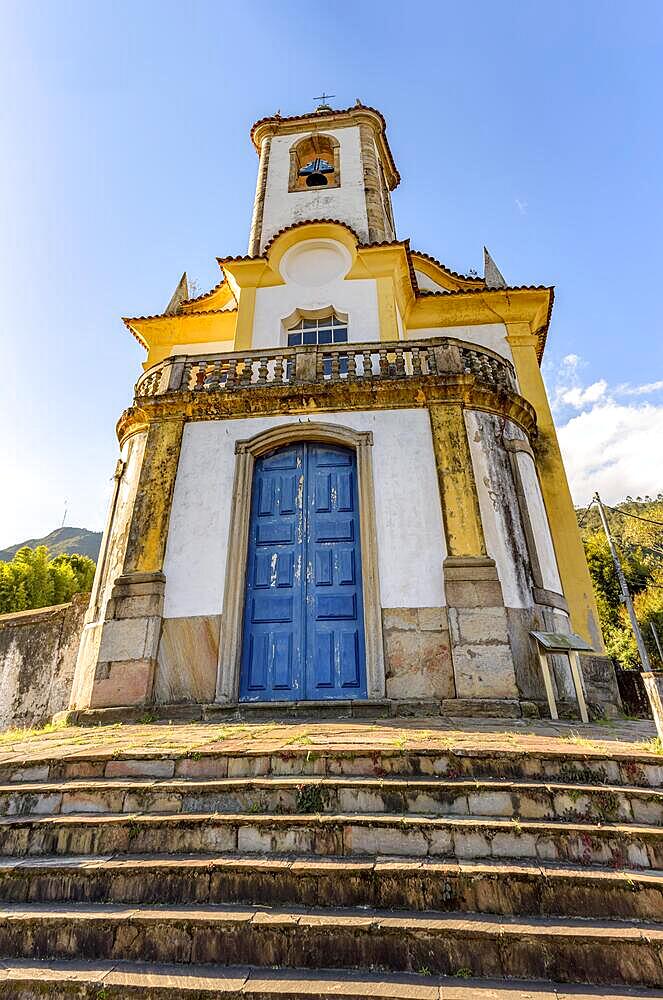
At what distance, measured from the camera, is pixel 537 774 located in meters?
3.39

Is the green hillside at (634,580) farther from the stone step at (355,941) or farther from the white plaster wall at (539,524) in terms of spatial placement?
the stone step at (355,941)

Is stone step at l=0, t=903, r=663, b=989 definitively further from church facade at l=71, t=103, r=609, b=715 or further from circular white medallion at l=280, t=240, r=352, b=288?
circular white medallion at l=280, t=240, r=352, b=288

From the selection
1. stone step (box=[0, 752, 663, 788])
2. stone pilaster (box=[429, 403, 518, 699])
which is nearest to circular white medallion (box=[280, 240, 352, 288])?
stone pilaster (box=[429, 403, 518, 699])

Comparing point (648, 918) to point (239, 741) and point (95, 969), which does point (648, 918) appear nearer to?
point (95, 969)

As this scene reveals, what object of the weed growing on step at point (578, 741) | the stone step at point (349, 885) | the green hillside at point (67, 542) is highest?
the green hillside at point (67, 542)

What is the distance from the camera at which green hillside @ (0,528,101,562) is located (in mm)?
93812

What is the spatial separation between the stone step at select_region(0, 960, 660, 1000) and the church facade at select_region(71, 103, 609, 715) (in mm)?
3797

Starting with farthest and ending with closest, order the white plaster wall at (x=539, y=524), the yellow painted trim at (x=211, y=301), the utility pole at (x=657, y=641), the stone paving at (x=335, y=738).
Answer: the utility pole at (x=657, y=641) → the yellow painted trim at (x=211, y=301) → the white plaster wall at (x=539, y=524) → the stone paving at (x=335, y=738)

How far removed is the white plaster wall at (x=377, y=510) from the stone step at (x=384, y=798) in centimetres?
345

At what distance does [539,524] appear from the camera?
7.94 m

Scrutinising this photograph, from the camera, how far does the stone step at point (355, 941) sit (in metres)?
2.22

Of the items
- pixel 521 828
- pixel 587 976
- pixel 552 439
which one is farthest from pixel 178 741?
pixel 552 439

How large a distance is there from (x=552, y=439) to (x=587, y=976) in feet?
28.4

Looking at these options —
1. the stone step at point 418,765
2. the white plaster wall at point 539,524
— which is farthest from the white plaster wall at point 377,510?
the stone step at point 418,765
